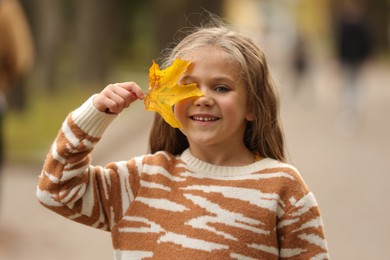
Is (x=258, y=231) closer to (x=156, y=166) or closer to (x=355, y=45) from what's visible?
(x=156, y=166)

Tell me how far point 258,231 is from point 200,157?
0.35m

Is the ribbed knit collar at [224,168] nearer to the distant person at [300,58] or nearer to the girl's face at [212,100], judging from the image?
the girl's face at [212,100]

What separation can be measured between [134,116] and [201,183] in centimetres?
1331

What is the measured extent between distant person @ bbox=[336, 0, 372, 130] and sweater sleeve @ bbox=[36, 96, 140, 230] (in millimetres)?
11781

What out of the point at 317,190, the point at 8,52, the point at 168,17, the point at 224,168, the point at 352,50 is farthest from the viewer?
the point at 168,17

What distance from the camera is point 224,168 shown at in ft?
9.32

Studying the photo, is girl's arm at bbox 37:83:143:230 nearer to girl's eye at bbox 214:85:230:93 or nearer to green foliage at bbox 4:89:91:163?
girl's eye at bbox 214:85:230:93

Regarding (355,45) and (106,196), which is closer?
(106,196)

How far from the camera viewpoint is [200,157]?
9.47 feet

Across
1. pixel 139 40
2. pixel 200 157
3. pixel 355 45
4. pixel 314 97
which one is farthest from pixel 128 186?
pixel 139 40

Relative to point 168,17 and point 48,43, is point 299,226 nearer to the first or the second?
point 48,43

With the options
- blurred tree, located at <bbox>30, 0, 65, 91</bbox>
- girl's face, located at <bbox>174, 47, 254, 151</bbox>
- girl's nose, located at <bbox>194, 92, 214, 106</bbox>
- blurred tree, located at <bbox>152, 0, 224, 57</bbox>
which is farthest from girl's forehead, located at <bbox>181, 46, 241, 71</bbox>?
blurred tree, located at <bbox>152, 0, 224, 57</bbox>

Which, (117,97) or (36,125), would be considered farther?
(36,125)

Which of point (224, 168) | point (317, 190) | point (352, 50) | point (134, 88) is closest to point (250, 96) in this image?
point (224, 168)
